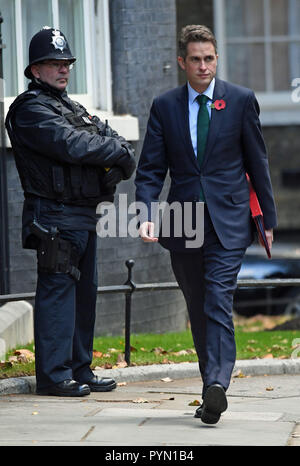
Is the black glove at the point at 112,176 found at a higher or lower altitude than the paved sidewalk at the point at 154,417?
higher

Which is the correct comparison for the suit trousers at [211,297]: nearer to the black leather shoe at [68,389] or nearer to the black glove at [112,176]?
the black glove at [112,176]

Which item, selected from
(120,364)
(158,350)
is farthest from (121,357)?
(158,350)

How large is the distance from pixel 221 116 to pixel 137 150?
468cm

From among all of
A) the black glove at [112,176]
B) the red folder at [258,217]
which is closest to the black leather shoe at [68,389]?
the black glove at [112,176]

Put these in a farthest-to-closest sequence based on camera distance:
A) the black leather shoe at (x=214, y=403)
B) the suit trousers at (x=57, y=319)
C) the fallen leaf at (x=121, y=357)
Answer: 1. the fallen leaf at (x=121, y=357)
2. the suit trousers at (x=57, y=319)
3. the black leather shoe at (x=214, y=403)

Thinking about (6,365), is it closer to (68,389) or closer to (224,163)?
(68,389)

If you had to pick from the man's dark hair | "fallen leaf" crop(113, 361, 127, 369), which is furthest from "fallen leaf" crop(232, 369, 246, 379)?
the man's dark hair

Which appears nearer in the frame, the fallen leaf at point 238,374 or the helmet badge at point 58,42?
the helmet badge at point 58,42

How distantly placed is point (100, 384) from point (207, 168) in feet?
5.87

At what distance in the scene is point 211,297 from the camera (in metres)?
5.99

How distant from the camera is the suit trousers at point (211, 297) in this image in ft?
19.4

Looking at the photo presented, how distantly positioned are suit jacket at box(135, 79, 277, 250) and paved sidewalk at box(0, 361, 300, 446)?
93cm

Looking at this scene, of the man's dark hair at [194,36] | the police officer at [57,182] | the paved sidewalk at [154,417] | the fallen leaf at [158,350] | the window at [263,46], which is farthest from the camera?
the window at [263,46]

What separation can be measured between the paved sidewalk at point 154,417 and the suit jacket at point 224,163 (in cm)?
93
